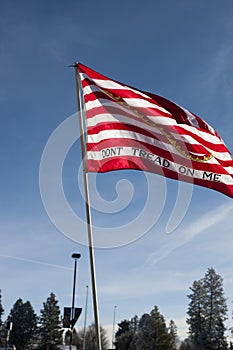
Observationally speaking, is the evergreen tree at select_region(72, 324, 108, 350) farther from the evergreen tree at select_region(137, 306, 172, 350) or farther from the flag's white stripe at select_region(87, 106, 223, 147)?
the flag's white stripe at select_region(87, 106, 223, 147)

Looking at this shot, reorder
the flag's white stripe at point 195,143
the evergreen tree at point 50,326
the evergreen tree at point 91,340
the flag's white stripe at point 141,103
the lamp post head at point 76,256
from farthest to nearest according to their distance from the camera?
1. the evergreen tree at point 91,340
2. the evergreen tree at point 50,326
3. the lamp post head at point 76,256
4. the flag's white stripe at point 195,143
5. the flag's white stripe at point 141,103

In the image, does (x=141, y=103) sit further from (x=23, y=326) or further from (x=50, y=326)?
(x=23, y=326)

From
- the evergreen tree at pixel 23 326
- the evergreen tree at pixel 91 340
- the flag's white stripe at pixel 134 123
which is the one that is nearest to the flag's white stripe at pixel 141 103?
the flag's white stripe at pixel 134 123

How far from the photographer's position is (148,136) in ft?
36.5

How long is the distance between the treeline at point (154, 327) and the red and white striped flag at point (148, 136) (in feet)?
109

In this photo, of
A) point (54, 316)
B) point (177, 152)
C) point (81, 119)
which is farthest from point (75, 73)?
point (54, 316)

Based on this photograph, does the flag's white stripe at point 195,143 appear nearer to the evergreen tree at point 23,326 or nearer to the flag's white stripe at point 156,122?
the flag's white stripe at point 156,122

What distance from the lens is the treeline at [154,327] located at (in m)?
68.1

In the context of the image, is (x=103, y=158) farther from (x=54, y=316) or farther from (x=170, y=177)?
(x=54, y=316)

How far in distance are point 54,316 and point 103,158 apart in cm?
9403

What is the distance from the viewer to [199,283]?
7225 centimetres

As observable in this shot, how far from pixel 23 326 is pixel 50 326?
27.3 ft

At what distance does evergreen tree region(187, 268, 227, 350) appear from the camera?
67688 mm

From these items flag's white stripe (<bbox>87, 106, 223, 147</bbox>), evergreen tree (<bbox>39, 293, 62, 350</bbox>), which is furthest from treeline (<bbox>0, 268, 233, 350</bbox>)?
flag's white stripe (<bbox>87, 106, 223, 147</bbox>)
